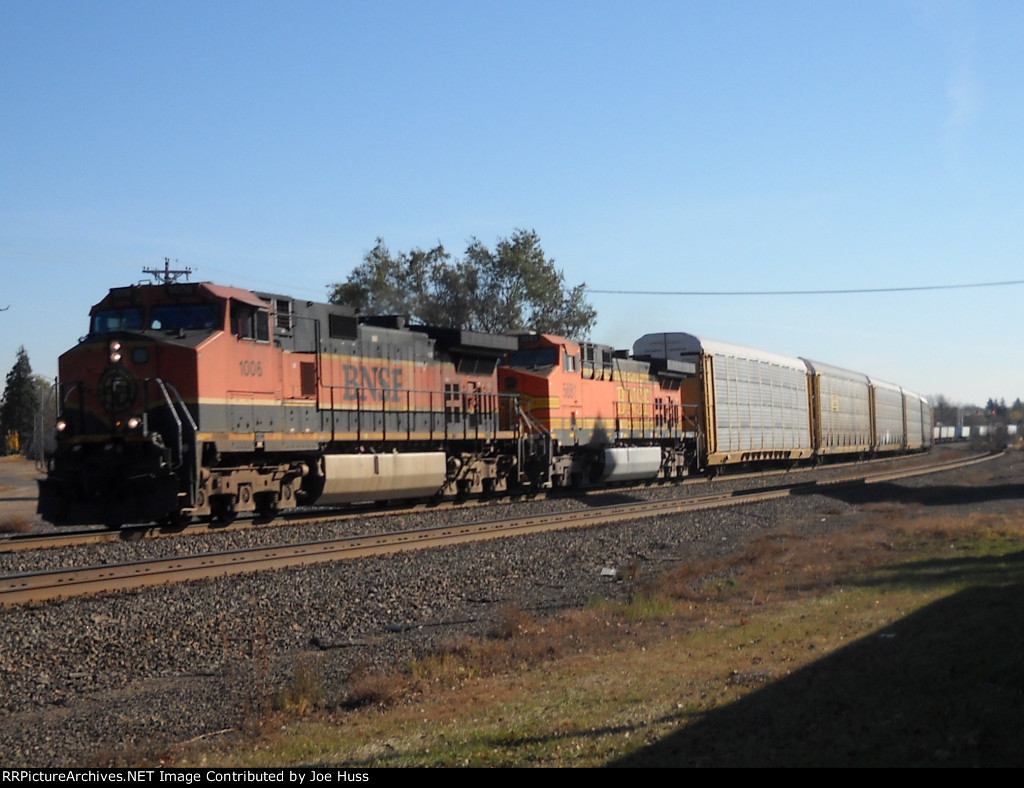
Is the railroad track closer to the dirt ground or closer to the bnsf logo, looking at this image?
the bnsf logo

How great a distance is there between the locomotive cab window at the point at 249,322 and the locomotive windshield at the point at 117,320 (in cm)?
140

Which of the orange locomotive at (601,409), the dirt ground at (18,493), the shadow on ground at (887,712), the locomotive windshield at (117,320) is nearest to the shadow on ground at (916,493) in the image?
the orange locomotive at (601,409)

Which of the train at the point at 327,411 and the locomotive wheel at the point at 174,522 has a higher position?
the train at the point at 327,411

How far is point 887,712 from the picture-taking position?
5.43 m

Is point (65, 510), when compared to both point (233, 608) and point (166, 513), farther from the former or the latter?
point (233, 608)

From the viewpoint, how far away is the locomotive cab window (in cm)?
1603

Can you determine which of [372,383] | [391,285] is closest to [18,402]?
[391,285]

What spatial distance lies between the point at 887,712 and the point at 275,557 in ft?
31.2

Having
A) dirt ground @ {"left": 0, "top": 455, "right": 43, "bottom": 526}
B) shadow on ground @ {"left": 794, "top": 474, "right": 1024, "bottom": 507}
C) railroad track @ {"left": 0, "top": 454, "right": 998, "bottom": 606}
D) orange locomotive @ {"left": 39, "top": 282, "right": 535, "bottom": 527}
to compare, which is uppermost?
orange locomotive @ {"left": 39, "top": 282, "right": 535, "bottom": 527}

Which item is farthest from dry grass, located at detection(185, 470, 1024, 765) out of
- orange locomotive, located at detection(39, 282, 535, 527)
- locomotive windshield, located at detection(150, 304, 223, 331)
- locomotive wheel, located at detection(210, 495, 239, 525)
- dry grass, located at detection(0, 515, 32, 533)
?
dry grass, located at detection(0, 515, 32, 533)

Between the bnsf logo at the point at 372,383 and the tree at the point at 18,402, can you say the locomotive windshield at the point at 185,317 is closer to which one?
the bnsf logo at the point at 372,383

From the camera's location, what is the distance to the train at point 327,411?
49.0 ft

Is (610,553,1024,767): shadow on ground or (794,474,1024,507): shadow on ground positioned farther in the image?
(794,474,1024,507): shadow on ground

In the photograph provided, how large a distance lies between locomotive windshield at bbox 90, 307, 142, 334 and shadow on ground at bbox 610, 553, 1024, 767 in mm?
11933
